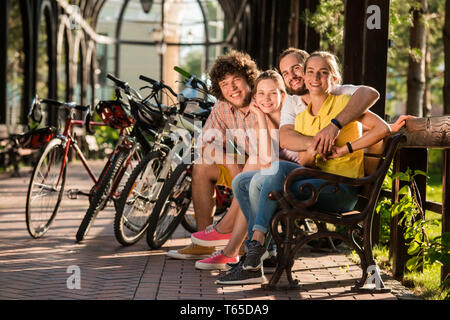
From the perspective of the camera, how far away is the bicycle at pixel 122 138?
5074 millimetres

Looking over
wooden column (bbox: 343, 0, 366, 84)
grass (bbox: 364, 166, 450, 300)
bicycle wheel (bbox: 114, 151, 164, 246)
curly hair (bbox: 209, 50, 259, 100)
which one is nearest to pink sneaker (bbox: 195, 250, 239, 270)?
bicycle wheel (bbox: 114, 151, 164, 246)

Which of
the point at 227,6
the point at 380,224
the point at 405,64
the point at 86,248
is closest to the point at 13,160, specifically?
the point at 86,248

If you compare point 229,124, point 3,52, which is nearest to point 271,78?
point 229,124

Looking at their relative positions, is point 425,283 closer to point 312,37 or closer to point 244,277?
point 244,277

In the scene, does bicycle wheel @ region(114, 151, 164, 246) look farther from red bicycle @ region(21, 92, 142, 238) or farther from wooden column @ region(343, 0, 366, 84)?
wooden column @ region(343, 0, 366, 84)

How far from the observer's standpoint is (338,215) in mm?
3564

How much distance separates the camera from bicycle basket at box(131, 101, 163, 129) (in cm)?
511

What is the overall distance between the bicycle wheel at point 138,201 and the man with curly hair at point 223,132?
352mm

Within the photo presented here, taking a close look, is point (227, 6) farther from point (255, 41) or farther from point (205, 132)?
point (205, 132)

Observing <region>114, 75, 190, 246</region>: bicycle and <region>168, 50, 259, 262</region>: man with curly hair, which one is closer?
<region>168, 50, 259, 262</region>: man with curly hair

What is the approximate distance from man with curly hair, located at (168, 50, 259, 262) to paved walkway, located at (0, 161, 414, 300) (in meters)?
0.24

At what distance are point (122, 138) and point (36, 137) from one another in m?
0.72

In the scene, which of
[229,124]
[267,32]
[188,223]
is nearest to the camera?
[229,124]

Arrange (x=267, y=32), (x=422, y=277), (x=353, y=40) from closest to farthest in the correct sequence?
(x=422, y=277)
(x=353, y=40)
(x=267, y=32)
